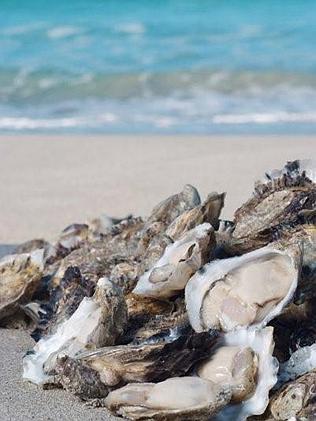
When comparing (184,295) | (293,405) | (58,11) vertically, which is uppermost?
(58,11)

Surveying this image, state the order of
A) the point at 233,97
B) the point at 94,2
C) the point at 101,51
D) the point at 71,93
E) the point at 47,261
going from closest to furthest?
the point at 47,261, the point at 233,97, the point at 71,93, the point at 101,51, the point at 94,2

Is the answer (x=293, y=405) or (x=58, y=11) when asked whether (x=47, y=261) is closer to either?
(x=293, y=405)

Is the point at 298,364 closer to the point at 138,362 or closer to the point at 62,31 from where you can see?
the point at 138,362

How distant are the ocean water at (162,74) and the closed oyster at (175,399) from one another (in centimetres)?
781

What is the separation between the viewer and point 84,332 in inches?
128

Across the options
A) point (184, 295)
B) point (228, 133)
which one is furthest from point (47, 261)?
point (228, 133)

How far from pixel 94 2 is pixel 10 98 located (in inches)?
615

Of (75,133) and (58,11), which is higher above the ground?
(58,11)

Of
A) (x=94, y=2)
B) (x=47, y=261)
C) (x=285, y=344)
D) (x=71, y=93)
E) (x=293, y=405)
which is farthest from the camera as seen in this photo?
(x=94, y=2)

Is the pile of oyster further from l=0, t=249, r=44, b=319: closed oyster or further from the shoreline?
the shoreline

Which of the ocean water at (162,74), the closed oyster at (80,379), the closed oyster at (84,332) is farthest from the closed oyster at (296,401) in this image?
the ocean water at (162,74)

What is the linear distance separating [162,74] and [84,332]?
11.6 metres

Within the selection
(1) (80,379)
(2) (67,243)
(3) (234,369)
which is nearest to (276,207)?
(3) (234,369)

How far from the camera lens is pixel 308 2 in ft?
86.7
